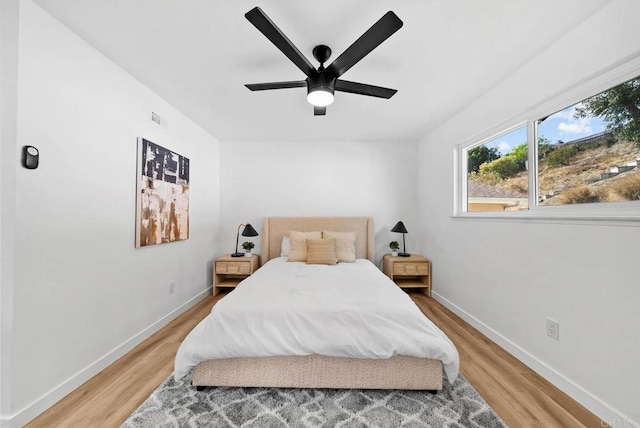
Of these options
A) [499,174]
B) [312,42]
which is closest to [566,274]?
[499,174]

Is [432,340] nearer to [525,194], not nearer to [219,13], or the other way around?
[525,194]

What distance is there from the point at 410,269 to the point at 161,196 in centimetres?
321

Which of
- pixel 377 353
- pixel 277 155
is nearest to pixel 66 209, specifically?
pixel 377 353

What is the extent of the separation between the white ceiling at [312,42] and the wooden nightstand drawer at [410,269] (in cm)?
204

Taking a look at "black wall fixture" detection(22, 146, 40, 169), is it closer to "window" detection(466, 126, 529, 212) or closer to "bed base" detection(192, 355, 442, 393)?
"bed base" detection(192, 355, 442, 393)

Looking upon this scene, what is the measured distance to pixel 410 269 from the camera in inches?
143

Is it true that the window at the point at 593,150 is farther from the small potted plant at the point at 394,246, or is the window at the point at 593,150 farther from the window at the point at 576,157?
the small potted plant at the point at 394,246

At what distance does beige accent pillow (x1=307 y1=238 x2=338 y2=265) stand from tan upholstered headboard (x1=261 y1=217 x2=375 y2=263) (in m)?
0.62

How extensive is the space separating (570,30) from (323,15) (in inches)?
64.2

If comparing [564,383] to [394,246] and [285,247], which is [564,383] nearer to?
[394,246]

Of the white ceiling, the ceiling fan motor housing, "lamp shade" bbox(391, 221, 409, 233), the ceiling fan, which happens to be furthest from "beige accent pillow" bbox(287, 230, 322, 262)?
the ceiling fan motor housing

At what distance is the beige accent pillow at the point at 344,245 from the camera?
11.1ft

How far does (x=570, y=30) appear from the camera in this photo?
1701mm

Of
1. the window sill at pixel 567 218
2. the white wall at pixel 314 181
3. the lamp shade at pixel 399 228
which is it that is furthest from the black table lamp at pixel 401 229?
the window sill at pixel 567 218
